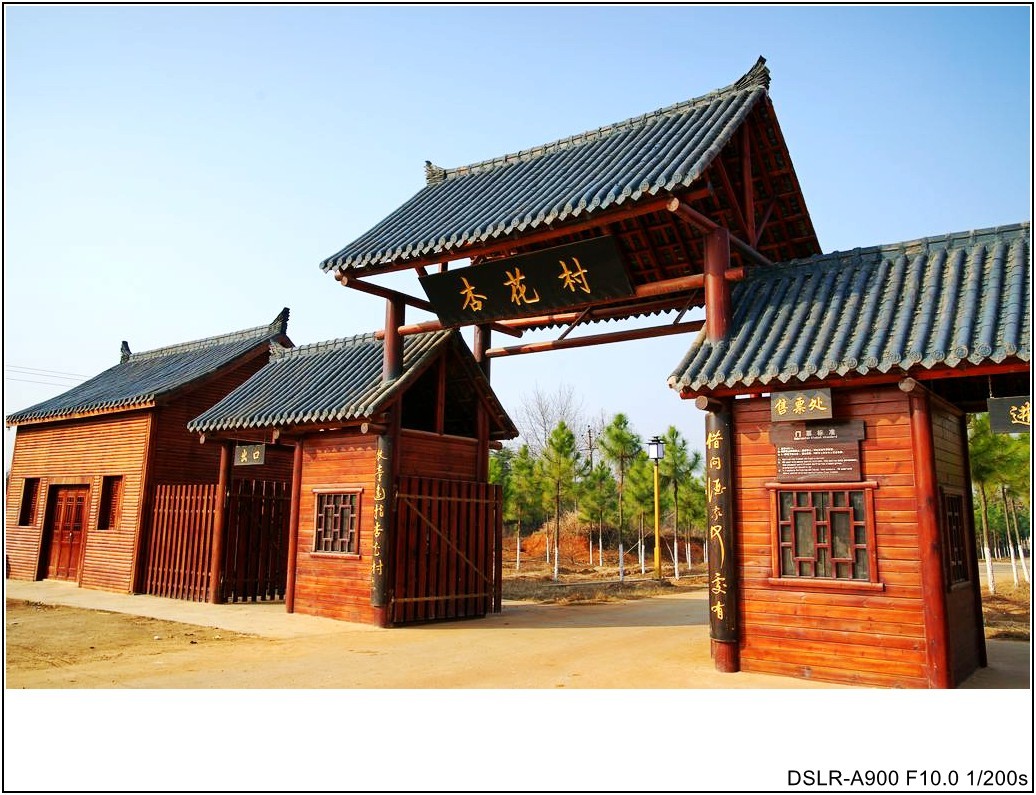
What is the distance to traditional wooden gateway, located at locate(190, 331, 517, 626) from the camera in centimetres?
1109

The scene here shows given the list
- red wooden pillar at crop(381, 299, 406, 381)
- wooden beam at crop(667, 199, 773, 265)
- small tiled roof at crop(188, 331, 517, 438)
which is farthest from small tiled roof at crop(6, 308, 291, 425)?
wooden beam at crop(667, 199, 773, 265)

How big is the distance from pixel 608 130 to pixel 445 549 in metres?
6.81

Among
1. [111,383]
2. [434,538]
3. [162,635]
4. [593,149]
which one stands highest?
[593,149]

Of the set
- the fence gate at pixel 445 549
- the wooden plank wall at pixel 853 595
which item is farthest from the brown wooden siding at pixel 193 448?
the wooden plank wall at pixel 853 595

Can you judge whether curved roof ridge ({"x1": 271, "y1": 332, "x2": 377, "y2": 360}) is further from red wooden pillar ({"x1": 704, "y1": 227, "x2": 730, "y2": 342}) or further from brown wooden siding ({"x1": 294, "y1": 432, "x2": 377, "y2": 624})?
red wooden pillar ({"x1": 704, "y1": 227, "x2": 730, "y2": 342})

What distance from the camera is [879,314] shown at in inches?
289

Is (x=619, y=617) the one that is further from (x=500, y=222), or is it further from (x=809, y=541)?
(x=500, y=222)

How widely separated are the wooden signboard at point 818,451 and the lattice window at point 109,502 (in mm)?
14169

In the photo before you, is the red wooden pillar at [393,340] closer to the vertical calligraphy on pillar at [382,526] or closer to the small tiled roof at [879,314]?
the vertical calligraphy on pillar at [382,526]

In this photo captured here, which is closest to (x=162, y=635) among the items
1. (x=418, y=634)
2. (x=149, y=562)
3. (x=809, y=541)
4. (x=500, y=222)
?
(x=418, y=634)

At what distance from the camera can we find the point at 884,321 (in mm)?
7199

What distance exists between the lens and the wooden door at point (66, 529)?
17.1 metres

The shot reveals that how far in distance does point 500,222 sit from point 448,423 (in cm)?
456

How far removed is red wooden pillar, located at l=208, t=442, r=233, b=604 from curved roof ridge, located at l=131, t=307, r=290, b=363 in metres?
5.14
